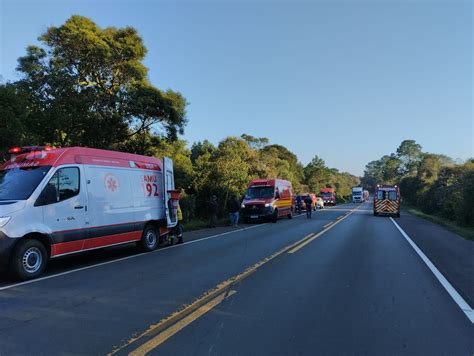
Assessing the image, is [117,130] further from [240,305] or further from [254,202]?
[240,305]

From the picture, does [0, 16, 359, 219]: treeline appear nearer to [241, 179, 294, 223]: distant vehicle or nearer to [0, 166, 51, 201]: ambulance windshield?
[241, 179, 294, 223]: distant vehicle

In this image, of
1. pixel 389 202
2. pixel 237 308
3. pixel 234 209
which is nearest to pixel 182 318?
pixel 237 308

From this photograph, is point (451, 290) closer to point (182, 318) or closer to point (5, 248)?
point (182, 318)

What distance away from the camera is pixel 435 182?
4934 cm

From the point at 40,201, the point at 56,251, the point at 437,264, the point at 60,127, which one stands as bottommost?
the point at 437,264

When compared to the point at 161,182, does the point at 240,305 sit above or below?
below

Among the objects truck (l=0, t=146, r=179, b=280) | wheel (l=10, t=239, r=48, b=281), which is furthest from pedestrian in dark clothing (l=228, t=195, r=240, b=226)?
wheel (l=10, t=239, r=48, b=281)

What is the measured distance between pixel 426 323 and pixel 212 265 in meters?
5.24

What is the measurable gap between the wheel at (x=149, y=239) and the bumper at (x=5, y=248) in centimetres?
445

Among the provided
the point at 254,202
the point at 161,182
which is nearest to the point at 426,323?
the point at 161,182

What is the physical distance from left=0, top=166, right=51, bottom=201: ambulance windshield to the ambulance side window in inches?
9.1

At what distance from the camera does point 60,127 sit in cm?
1889

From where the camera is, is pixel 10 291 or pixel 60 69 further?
pixel 60 69

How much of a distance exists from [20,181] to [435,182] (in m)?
49.9
